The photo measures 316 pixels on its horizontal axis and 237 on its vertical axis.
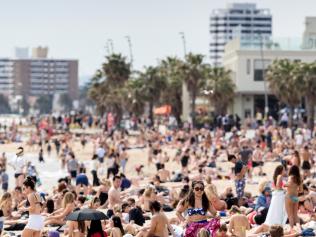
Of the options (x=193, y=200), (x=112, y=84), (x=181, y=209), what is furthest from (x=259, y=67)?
(x=193, y=200)

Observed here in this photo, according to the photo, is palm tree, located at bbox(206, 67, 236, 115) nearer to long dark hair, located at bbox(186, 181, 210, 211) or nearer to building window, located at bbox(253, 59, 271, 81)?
building window, located at bbox(253, 59, 271, 81)

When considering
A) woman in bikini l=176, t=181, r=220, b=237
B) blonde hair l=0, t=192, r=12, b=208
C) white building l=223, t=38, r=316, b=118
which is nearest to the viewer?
woman in bikini l=176, t=181, r=220, b=237

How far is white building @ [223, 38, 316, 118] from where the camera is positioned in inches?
2628

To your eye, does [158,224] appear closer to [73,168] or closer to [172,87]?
[73,168]

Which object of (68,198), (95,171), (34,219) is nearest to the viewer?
(34,219)

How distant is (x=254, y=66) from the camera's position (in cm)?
6794

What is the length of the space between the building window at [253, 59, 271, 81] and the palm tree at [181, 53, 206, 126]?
11.2ft

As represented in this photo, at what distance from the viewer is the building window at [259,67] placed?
67.1 meters

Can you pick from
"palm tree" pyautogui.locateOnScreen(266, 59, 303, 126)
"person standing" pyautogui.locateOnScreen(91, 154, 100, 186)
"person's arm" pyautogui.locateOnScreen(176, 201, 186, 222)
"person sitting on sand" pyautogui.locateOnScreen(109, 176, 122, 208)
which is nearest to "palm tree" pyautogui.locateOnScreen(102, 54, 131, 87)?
"palm tree" pyautogui.locateOnScreen(266, 59, 303, 126)

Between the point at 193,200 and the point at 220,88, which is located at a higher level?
the point at 220,88

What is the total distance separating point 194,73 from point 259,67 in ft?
14.4

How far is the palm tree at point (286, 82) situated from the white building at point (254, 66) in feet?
8.76

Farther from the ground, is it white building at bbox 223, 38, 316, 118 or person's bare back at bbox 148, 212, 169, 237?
white building at bbox 223, 38, 316, 118

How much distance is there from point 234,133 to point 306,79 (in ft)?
43.9
